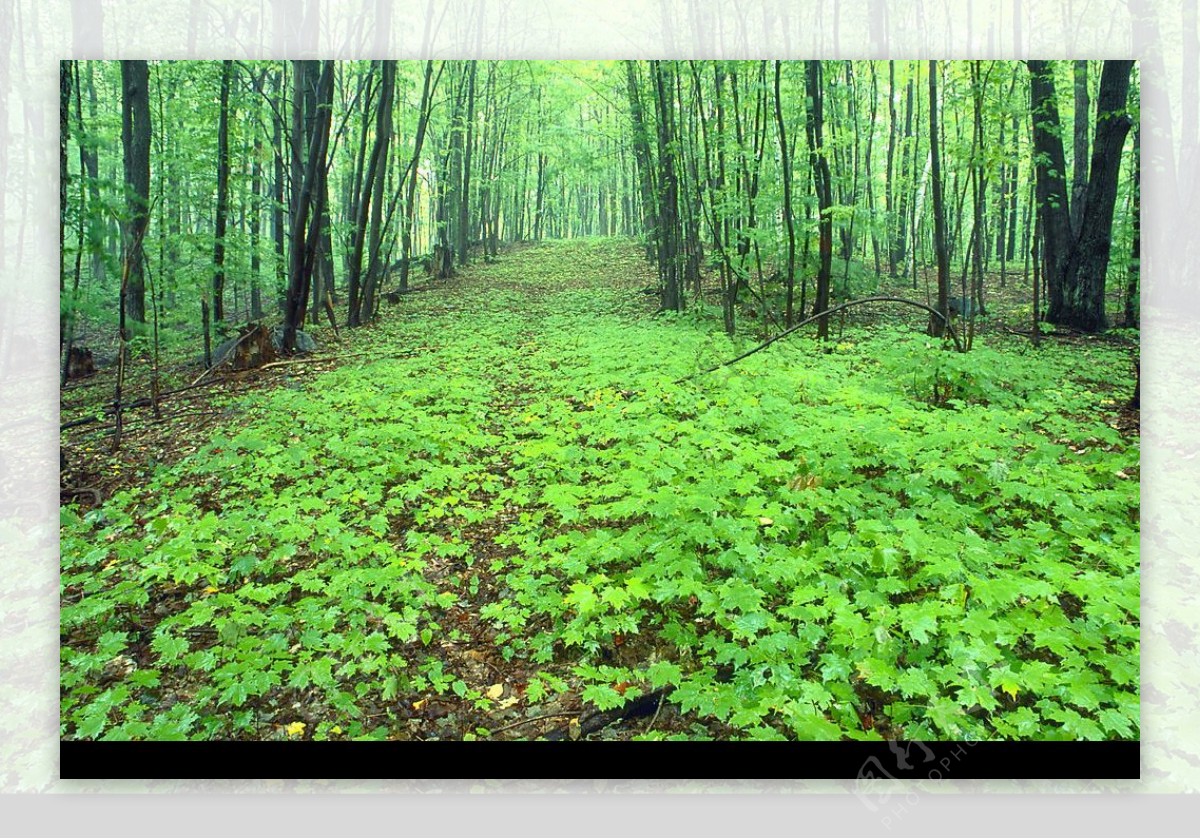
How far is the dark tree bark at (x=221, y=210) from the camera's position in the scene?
3082mm

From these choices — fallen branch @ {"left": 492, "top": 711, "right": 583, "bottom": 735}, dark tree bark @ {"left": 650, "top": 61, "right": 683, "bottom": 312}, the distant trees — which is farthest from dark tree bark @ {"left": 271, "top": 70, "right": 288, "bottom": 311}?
fallen branch @ {"left": 492, "top": 711, "right": 583, "bottom": 735}

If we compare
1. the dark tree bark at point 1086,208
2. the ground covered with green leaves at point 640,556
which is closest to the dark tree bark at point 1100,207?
the dark tree bark at point 1086,208

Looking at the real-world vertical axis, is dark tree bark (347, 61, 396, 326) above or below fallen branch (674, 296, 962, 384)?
above

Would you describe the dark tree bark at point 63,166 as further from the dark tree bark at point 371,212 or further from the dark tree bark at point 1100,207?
the dark tree bark at point 1100,207

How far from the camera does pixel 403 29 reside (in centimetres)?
315

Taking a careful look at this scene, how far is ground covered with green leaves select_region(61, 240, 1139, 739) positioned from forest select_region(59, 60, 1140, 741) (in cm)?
1

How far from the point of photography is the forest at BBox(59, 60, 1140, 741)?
2.31 m

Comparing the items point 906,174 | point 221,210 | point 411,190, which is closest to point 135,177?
point 221,210

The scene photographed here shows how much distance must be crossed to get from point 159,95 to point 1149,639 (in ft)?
17.1

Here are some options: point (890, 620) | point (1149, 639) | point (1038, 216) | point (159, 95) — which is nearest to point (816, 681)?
point (890, 620)

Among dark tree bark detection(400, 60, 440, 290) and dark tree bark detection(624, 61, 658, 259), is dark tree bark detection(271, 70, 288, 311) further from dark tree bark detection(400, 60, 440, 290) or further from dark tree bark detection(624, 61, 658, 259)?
dark tree bark detection(624, 61, 658, 259)

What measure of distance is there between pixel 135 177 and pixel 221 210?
427 mm

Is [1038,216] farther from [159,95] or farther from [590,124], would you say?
[159,95]

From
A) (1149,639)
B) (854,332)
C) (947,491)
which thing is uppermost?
(854,332)
